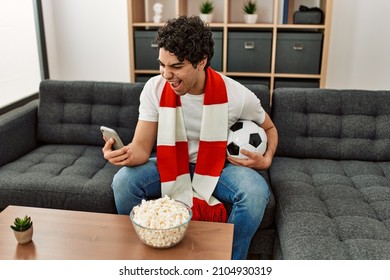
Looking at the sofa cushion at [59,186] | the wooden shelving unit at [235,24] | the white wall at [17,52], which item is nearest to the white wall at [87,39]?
the white wall at [17,52]

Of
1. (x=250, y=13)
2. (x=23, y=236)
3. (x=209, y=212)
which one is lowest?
(x=209, y=212)

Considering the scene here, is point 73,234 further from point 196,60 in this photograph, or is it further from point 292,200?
point 292,200

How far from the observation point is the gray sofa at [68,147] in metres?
1.84

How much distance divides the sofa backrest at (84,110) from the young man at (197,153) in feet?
1.59

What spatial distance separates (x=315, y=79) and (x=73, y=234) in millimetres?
1995

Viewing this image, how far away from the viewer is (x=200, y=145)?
5.90 ft

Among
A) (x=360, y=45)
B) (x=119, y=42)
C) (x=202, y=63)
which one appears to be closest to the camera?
(x=202, y=63)

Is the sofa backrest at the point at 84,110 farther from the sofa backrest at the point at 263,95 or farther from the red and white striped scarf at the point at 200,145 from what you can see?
the sofa backrest at the point at 263,95

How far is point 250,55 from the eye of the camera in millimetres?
2707

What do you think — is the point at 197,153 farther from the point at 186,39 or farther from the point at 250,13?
the point at 250,13

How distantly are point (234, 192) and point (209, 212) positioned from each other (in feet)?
0.43

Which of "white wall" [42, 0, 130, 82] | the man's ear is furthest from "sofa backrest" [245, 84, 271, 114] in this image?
"white wall" [42, 0, 130, 82]

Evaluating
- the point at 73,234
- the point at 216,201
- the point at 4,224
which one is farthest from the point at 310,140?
Result: the point at 4,224

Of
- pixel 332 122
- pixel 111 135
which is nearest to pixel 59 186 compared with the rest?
pixel 111 135
